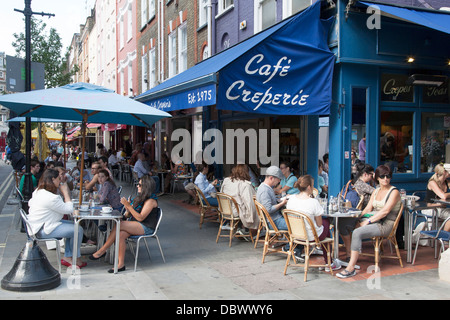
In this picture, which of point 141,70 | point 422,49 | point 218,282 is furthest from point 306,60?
point 141,70

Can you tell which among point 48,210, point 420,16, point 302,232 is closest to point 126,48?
point 420,16

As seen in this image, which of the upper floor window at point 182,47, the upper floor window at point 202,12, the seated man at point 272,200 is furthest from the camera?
the upper floor window at point 182,47

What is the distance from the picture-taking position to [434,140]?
809 centimetres

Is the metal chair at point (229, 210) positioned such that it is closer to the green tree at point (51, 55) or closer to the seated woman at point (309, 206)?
the seated woman at point (309, 206)

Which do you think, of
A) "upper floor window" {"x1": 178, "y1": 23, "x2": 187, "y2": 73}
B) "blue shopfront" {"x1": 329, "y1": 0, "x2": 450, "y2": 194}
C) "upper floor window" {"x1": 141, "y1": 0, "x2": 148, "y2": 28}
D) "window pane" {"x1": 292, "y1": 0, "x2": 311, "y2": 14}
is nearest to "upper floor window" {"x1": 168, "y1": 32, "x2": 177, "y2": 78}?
"upper floor window" {"x1": 178, "y1": 23, "x2": 187, "y2": 73}

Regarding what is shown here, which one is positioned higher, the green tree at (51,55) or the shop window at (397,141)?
the green tree at (51,55)

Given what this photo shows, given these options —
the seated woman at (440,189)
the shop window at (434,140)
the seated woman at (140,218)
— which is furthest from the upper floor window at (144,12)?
the seated woman at (440,189)

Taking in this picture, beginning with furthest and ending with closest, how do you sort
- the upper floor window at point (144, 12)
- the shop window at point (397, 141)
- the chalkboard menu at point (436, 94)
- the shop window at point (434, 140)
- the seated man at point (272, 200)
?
1. the upper floor window at point (144, 12)
2. the shop window at point (434, 140)
3. the chalkboard menu at point (436, 94)
4. the shop window at point (397, 141)
5. the seated man at point (272, 200)

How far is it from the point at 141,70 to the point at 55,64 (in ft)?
26.8

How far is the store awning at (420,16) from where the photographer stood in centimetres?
633

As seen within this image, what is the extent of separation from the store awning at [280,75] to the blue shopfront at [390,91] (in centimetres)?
32

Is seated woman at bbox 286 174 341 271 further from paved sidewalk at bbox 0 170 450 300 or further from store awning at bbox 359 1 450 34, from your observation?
store awning at bbox 359 1 450 34

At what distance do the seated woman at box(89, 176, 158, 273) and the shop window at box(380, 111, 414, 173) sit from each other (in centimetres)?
436
